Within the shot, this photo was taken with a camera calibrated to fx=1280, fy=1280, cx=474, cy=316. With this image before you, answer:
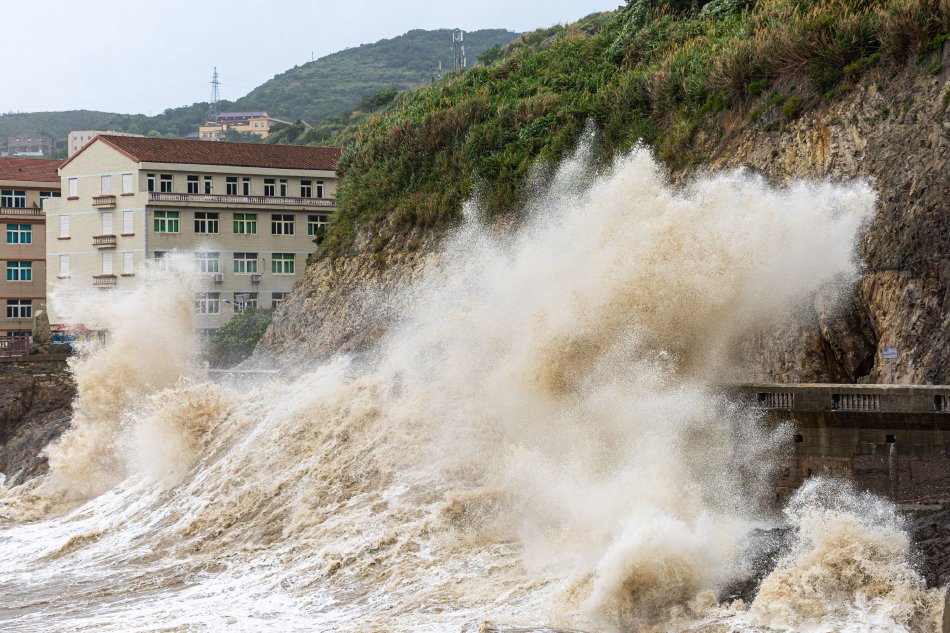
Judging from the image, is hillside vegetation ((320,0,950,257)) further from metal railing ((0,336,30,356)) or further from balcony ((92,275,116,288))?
metal railing ((0,336,30,356))

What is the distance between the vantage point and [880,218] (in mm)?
23609

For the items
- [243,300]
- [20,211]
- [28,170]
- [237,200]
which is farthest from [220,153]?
[28,170]

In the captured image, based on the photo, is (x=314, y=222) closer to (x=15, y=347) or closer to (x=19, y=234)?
(x=15, y=347)

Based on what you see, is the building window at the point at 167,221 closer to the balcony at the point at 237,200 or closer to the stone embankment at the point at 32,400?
the balcony at the point at 237,200

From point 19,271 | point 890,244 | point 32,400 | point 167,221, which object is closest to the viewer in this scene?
point 890,244

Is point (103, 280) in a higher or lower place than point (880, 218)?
lower

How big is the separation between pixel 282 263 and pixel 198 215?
4.41 meters

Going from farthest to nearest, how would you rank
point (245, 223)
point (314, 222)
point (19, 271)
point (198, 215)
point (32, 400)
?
point (19, 271)
point (314, 222)
point (245, 223)
point (198, 215)
point (32, 400)

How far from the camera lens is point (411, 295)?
40.7 m

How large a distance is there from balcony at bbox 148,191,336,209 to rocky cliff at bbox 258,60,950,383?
106 ft

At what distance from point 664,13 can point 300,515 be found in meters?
24.7

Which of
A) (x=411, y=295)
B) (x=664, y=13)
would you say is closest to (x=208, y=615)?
(x=411, y=295)

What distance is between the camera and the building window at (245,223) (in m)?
57.8

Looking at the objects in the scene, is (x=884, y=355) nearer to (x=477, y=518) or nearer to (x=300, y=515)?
(x=477, y=518)
